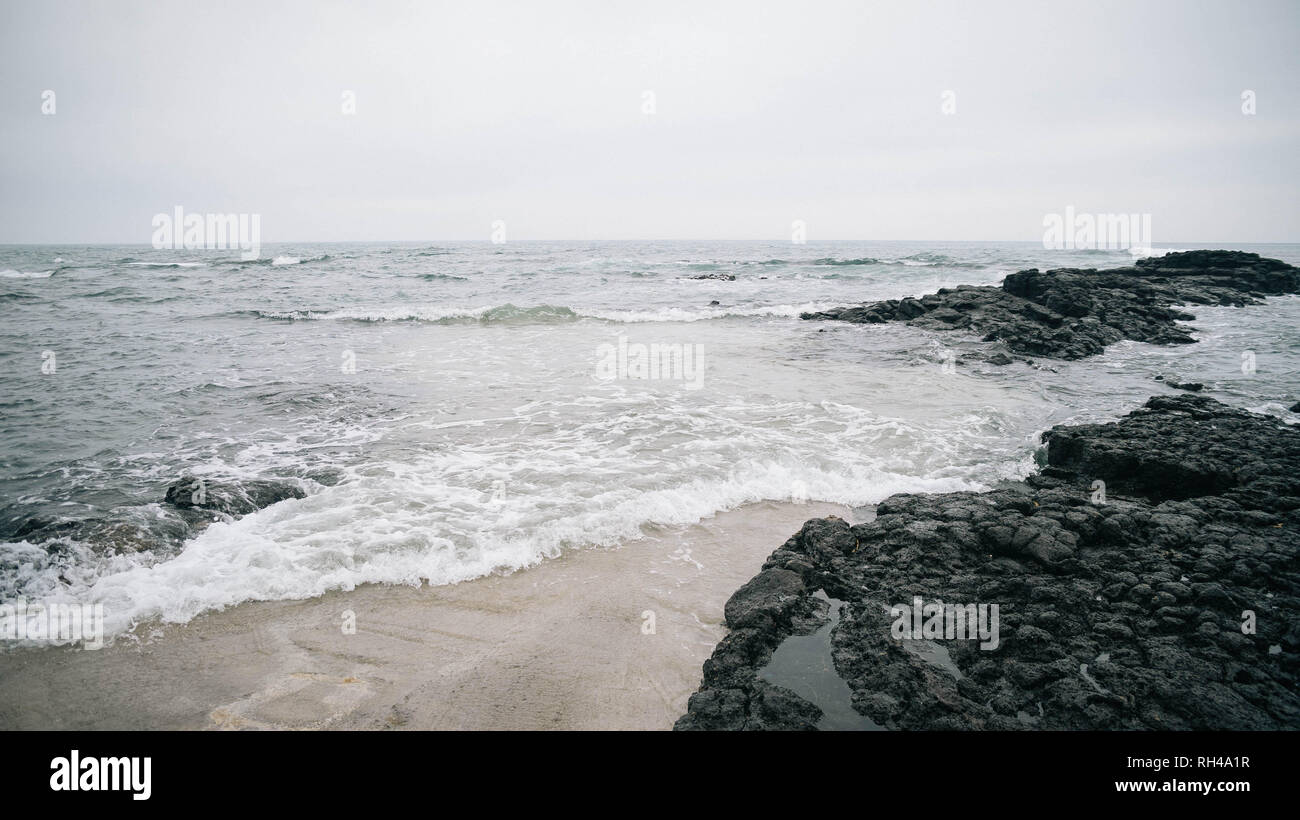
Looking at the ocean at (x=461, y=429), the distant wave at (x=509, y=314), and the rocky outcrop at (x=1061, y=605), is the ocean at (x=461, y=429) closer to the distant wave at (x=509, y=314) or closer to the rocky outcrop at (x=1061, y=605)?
the distant wave at (x=509, y=314)

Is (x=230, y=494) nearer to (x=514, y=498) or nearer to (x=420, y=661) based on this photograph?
(x=514, y=498)

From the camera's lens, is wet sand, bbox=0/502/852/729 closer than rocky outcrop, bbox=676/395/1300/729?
No

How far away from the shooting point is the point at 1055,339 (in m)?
17.9

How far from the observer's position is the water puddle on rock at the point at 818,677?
3695 millimetres

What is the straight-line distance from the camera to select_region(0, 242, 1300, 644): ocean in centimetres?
617

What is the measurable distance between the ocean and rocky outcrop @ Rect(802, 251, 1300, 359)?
1.39 meters

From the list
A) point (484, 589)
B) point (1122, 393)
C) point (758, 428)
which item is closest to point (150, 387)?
point (484, 589)

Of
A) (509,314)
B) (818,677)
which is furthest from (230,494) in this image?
(509,314)

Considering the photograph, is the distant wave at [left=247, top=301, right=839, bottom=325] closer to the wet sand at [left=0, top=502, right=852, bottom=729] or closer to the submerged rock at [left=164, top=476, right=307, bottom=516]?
the submerged rock at [left=164, top=476, right=307, bottom=516]

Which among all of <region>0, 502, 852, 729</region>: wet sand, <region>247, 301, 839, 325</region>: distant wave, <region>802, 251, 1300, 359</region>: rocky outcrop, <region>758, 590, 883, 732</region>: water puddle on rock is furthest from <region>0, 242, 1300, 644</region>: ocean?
<region>758, 590, 883, 732</region>: water puddle on rock

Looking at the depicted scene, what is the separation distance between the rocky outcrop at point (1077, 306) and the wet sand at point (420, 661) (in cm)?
1700

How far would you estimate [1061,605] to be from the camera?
461 centimetres

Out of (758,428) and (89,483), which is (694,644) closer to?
(758,428)
